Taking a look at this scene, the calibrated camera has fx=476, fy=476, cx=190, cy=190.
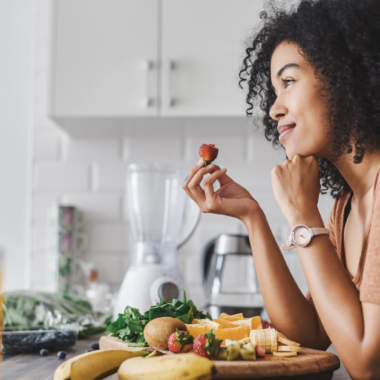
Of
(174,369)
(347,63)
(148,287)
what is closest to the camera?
(174,369)

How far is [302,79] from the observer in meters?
0.99

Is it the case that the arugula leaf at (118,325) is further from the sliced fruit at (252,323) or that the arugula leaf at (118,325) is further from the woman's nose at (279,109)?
the woman's nose at (279,109)

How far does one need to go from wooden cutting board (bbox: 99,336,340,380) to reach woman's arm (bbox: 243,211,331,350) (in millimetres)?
223

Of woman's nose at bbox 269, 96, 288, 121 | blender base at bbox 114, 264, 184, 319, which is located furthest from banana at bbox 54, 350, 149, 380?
woman's nose at bbox 269, 96, 288, 121

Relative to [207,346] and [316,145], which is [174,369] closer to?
[207,346]

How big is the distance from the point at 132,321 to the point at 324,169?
0.66m

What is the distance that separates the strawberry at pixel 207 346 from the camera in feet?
2.28

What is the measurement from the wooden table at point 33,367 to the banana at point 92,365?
0.06m

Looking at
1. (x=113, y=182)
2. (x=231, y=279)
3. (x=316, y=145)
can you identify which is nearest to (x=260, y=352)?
(x=316, y=145)

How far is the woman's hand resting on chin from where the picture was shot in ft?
2.97

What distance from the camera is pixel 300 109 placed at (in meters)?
0.98

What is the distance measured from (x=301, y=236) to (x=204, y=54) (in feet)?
3.55

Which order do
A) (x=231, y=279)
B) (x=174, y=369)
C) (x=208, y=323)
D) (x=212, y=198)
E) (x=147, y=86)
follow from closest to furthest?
(x=174, y=369)
(x=208, y=323)
(x=212, y=198)
(x=147, y=86)
(x=231, y=279)

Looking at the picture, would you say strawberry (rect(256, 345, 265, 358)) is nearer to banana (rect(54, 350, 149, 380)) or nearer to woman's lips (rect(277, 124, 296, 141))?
banana (rect(54, 350, 149, 380))
